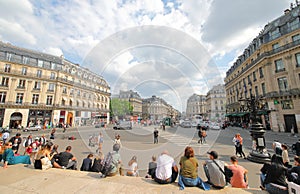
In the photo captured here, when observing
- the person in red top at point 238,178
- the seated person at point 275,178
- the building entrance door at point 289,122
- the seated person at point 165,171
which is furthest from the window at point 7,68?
the building entrance door at point 289,122

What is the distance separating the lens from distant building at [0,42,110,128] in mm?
26984

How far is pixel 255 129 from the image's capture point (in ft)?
28.0

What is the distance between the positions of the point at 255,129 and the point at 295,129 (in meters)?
19.8

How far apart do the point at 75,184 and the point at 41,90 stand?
36703 millimetres

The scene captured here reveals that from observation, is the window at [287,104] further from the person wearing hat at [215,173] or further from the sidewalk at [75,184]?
the person wearing hat at [215,173]

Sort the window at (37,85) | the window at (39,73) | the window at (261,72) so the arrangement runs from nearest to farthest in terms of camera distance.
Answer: the window at (261,72), the window at (37,85), the window at (39,73)

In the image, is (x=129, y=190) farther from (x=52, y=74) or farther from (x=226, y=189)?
(x=52, y=74)

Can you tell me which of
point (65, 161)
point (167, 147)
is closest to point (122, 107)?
point (167, 147)

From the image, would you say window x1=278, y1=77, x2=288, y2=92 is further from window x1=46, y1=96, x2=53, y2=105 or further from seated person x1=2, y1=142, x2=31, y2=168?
window x1=46, y1=96, x2=53, y2=105

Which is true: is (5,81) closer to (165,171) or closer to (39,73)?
(39,73)

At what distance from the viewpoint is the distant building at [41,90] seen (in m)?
27.0

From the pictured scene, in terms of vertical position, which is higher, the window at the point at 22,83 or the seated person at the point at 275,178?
the window at the point at 22,83

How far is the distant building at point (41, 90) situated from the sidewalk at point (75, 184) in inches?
1269

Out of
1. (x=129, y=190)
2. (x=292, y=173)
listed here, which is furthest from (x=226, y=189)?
(x=129, y=190)
